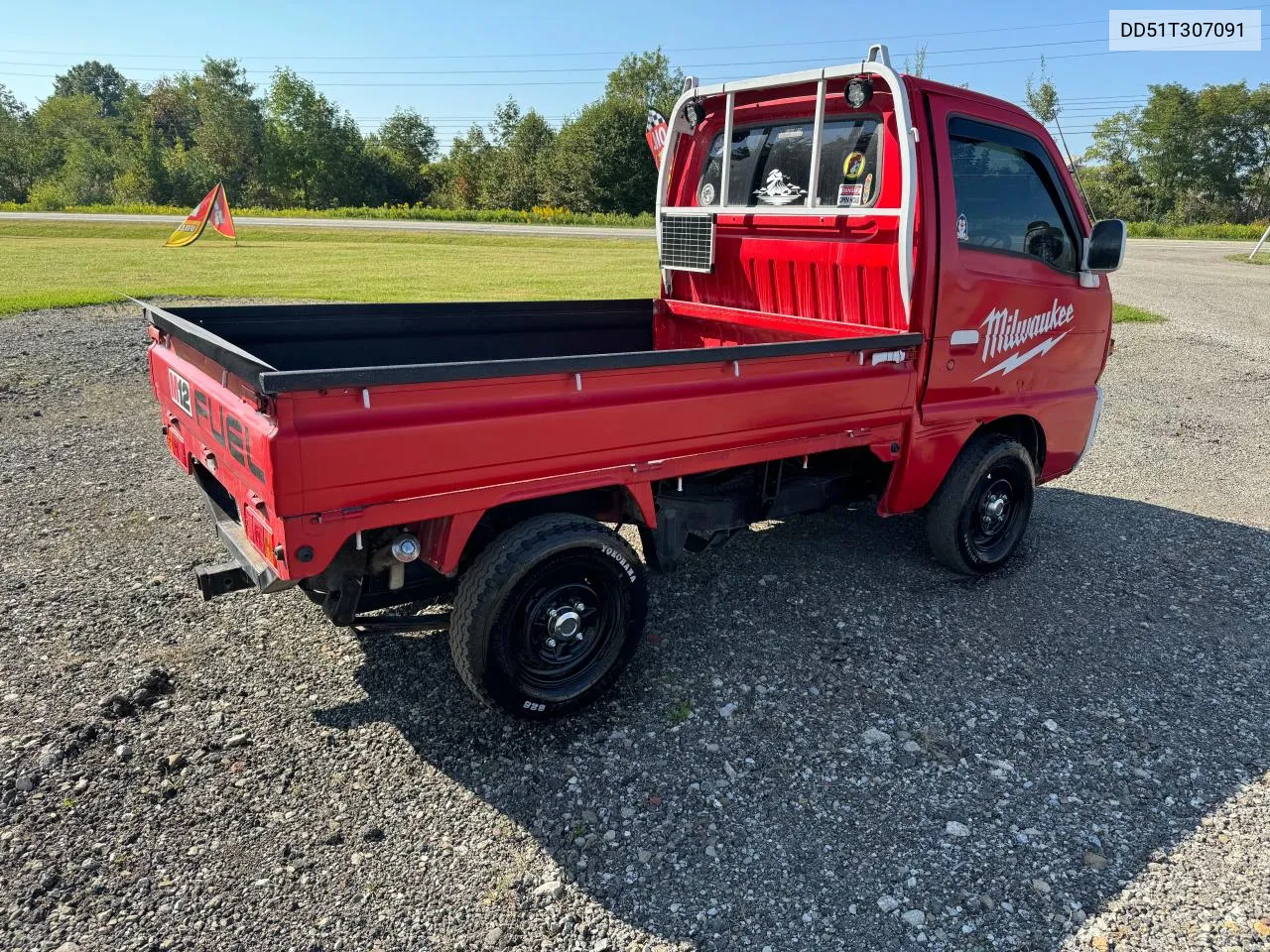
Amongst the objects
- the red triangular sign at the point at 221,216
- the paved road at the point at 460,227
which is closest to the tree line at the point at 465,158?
the paved road at the point at 460,227

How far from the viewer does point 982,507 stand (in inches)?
189

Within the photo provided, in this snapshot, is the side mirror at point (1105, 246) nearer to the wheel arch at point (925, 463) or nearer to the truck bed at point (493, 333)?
the wheel arch at point (925, 463)

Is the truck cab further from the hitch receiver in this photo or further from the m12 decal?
the hitch receiver

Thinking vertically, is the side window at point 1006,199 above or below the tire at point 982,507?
above

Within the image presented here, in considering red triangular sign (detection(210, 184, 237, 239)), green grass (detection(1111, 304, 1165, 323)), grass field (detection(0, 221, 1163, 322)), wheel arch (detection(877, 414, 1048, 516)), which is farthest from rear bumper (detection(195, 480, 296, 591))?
red triangular sign (detection(210, 184, 237, 239))

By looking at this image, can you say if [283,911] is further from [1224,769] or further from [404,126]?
[404,126]

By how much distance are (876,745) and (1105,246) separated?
9.66 feet

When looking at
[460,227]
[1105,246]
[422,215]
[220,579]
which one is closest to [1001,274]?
[1105,246]

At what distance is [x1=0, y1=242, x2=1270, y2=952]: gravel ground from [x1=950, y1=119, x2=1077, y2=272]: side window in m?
1.84

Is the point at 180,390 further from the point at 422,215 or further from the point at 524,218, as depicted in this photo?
the point at 422,215

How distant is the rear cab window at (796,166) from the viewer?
4301mm

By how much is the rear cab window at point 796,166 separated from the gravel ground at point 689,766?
2039mm

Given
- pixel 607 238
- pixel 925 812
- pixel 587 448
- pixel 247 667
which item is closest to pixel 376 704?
pixel 247 667

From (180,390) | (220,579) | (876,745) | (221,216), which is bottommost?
(876,745)
